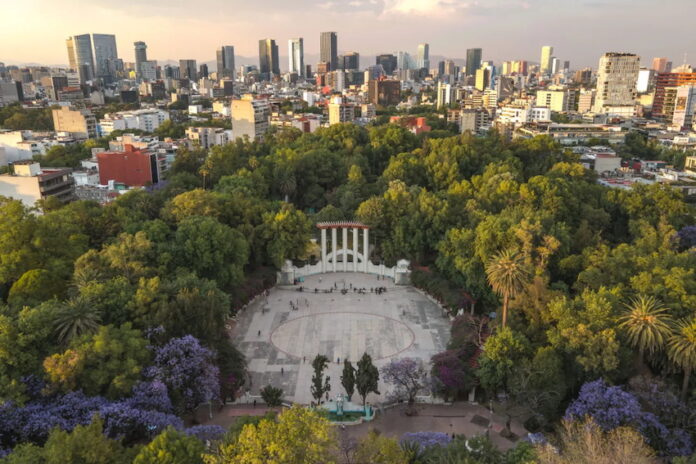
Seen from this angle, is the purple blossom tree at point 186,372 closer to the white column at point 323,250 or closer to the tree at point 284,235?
the tree at point 284,235

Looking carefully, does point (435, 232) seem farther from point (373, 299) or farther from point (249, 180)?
point (249, 180)

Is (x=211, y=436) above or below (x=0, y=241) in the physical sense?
below

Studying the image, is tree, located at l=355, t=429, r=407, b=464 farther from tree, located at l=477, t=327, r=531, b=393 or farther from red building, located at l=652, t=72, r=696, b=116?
red building, located at l=652, t=72, r=696, b=116

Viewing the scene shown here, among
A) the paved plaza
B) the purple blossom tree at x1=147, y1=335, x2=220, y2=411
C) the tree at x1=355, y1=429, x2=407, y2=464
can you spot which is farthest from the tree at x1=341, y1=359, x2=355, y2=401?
the tree at x1=355, y1=429, x2=407, y2=464

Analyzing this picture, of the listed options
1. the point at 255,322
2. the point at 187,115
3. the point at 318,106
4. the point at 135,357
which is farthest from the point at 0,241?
the point at 318,106

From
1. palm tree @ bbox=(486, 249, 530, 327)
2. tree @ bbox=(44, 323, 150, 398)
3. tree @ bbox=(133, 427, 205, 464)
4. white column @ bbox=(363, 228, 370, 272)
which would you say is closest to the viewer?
tree @ bbox=(133, 427, 205, 464)

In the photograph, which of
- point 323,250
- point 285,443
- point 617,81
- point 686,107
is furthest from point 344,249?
point 617,81
